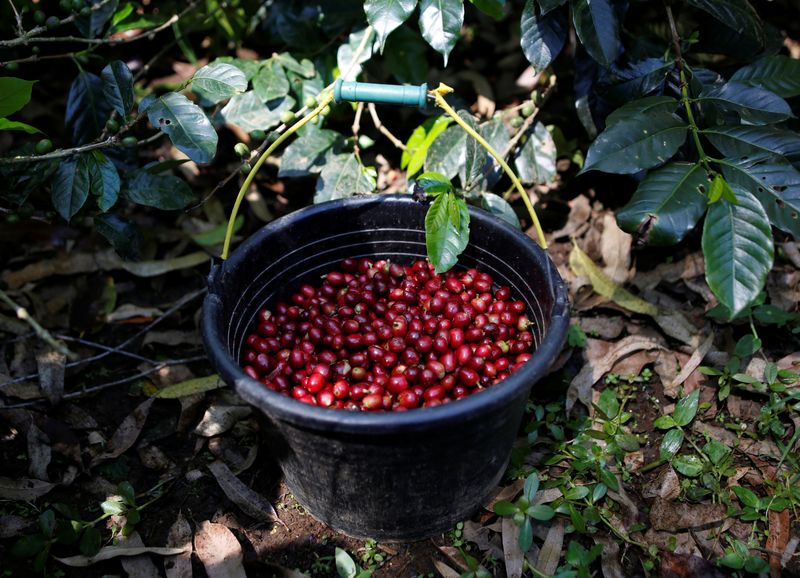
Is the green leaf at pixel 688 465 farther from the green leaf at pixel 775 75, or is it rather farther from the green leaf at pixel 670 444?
the green leaf at pixel 775 75

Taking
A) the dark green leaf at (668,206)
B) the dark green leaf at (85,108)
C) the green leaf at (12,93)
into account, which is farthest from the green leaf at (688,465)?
the dark green leaf at (85,108)

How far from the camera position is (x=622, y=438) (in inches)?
86.7

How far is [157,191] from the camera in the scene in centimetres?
241

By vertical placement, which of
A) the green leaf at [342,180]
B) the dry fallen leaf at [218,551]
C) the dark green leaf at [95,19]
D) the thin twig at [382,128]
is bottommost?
the dry fallen leaf at [218,551]

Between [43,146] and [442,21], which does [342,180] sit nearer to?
[442,21]

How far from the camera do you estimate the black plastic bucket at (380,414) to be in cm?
159

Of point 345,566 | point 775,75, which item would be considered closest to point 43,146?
point 345,566

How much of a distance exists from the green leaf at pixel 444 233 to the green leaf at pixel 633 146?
1.29ft

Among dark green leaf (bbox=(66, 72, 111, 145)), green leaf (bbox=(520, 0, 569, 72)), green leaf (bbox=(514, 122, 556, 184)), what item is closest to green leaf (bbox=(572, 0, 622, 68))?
green leaf (bbox=(520, 0, 569, 72))

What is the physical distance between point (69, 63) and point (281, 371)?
231cm

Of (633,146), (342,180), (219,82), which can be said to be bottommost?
(342,180)

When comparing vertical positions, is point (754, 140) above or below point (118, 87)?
below

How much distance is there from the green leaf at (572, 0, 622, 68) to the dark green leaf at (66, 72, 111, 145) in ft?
5.53

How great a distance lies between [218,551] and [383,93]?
1349mm
